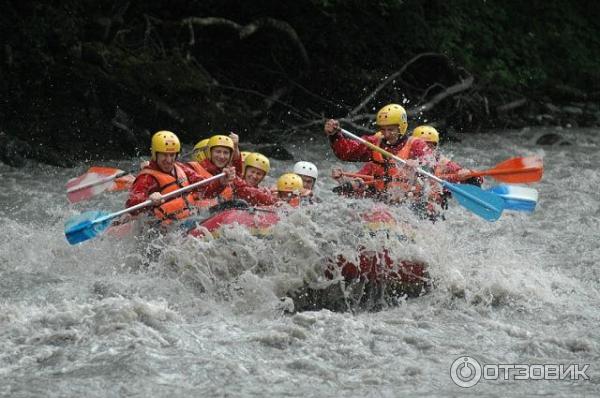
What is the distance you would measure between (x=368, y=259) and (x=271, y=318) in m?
1.07

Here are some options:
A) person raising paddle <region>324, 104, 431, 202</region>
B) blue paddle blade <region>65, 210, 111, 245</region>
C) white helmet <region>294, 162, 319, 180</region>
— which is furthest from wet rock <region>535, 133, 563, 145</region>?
blue paddle blade <region>65, 210, 111, 245</region>

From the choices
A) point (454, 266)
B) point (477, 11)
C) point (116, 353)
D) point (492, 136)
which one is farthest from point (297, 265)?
point (477, 11)

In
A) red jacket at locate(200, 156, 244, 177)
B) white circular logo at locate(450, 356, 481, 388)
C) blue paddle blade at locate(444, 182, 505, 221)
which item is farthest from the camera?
red jacket at locate(200, 156, 244, 177)

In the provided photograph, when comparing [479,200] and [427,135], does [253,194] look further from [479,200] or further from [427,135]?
[427,135]

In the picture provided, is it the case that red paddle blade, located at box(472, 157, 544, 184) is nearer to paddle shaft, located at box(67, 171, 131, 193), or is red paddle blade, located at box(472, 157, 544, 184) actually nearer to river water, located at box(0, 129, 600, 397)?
river water, located at box(0, 129, 600, 397)

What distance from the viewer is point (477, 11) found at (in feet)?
59.0

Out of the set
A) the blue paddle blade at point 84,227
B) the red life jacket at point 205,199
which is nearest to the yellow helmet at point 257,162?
the red life jacket at point 205,199

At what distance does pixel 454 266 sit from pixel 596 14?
1201 centimetres

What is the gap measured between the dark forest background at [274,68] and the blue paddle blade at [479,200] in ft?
18.3

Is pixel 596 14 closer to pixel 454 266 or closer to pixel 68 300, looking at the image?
pixel 454 266

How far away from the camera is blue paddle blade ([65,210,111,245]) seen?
8641 millimetres

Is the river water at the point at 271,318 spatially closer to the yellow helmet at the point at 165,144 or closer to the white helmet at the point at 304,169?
the yellow helmet at the point at 165,144

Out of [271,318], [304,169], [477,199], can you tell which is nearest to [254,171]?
[304,169]

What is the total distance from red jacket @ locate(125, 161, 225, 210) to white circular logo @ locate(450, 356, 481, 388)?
3181 mm
